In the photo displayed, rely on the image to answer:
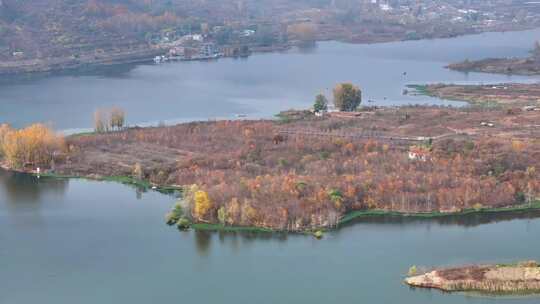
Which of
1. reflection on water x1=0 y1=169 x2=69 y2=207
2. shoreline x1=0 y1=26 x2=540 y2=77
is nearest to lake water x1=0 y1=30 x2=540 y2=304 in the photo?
reflection on water x1=0 y1=169 x2=69 y2=207

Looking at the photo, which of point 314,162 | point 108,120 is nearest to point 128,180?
point 314,162

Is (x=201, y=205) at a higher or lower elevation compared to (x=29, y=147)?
lower

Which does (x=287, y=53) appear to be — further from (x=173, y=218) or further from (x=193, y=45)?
(x=173, y=218)

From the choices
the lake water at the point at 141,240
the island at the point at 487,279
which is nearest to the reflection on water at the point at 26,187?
the lake water at the point at 141,240

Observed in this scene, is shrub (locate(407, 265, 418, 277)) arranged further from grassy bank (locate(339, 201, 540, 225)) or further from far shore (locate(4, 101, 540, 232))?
grassy bank (locate(339, 201, 540, 225))

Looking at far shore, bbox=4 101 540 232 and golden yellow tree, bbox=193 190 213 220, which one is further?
far shore, bbox=4 101 540 232

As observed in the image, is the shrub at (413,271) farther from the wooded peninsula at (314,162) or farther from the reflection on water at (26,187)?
the reflection on water at (26,187)

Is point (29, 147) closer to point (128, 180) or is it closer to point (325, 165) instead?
point (128, 180)
